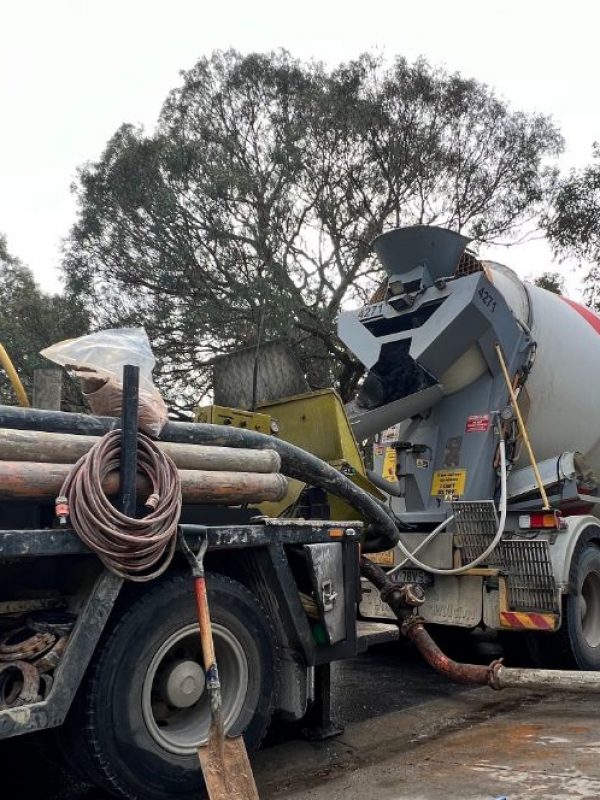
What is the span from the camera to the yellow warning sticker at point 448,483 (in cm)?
595

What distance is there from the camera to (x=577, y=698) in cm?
540

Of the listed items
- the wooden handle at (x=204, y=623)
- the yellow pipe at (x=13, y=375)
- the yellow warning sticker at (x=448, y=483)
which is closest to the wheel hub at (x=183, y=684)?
the wooden handle at (x=204, y=623)

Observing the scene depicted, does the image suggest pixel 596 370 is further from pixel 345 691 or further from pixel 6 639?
pixel 6 639

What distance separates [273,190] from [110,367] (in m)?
12.0

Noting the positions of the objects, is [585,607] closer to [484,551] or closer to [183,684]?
[484,551]

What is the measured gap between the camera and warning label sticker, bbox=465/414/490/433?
600 centimetres

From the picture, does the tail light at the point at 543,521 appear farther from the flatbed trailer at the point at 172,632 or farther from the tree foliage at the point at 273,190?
the tree foliage at the point at 273,190

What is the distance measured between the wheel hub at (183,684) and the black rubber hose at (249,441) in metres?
1.01

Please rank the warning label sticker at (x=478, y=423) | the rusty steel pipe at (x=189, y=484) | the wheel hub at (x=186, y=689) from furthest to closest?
the warning label sticker at (x=478, y=423) → the wheel hub at (x=186, y=689) → the rusty steel pipe at (x=189, y=484)

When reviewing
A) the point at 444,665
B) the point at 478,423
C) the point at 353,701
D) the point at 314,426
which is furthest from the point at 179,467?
the point at 478,423

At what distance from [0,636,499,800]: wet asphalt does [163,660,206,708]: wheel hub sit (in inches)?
20.6

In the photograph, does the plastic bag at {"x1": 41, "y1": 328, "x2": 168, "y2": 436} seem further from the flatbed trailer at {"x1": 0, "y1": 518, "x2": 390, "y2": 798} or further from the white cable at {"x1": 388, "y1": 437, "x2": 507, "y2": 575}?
the white cable at {"x1": 388, "y1": 437, "x2": 507, "y2": 575}

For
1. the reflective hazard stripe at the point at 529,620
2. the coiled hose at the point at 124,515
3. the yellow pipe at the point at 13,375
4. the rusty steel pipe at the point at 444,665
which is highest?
the yellow pipe at the point at 13,375

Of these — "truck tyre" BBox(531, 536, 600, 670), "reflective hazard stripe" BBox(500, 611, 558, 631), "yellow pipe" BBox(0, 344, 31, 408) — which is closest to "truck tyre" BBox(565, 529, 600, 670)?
"truck tyre" BBox(531, 536, 600, 670)
